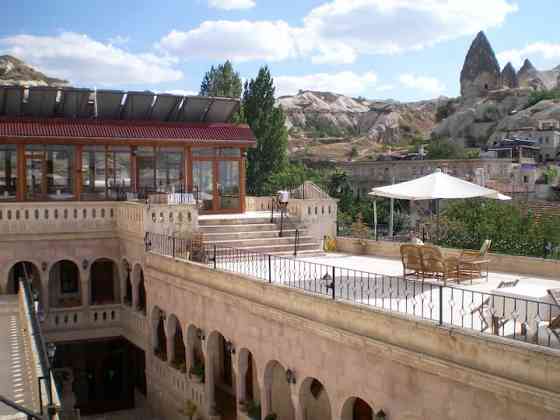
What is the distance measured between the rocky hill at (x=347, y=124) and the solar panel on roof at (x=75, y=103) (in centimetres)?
8433

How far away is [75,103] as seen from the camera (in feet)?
76.9

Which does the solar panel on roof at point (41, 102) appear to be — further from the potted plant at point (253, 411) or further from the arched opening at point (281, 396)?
the potted plant at point (253, 411)

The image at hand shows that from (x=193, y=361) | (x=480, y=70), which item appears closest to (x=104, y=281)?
(x=193, y=361)

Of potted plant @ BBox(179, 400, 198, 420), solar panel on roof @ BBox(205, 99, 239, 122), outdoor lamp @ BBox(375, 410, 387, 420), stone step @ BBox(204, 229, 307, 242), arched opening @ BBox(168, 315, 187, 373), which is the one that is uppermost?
solar panel on roof @ BBox(205, 99, 239, 122)

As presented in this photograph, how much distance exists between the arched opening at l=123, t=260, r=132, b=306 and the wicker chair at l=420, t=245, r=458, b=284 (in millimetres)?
12217

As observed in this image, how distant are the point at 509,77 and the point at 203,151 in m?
107

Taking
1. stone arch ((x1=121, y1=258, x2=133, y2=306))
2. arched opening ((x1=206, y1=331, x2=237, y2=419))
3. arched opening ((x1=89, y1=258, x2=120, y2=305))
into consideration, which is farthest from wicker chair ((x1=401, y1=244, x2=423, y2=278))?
arched opening ((x1=89, y1=258, x2=120, y2=305))

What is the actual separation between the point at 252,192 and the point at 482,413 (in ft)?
131

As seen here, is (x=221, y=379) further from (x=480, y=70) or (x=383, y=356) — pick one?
(x=480, y=70)

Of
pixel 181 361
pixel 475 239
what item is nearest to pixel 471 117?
pixel 475 239

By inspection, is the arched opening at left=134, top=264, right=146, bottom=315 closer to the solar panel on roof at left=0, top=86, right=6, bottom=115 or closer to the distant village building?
the solar panel on roof at left=0, top=86, right=6, bottom=115

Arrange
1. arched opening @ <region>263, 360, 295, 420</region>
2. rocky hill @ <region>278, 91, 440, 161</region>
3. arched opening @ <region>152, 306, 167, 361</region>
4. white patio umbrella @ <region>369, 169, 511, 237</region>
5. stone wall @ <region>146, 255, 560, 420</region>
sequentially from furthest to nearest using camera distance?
rocky hill @ <region>278, 91, 440, 161</region> < arched opening @ <region>152, 306, 167, 361</region> < arched opening @ <region>263, 360, 295, 420</region> < white patio umbrella @ <region>369, 169, 511, 237</region> < stone wall @ <region>146, 255, 560, 420</region>

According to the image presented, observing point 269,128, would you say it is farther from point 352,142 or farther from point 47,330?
point 352,142

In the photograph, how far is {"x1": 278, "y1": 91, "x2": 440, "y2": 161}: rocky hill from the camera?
374 ft
